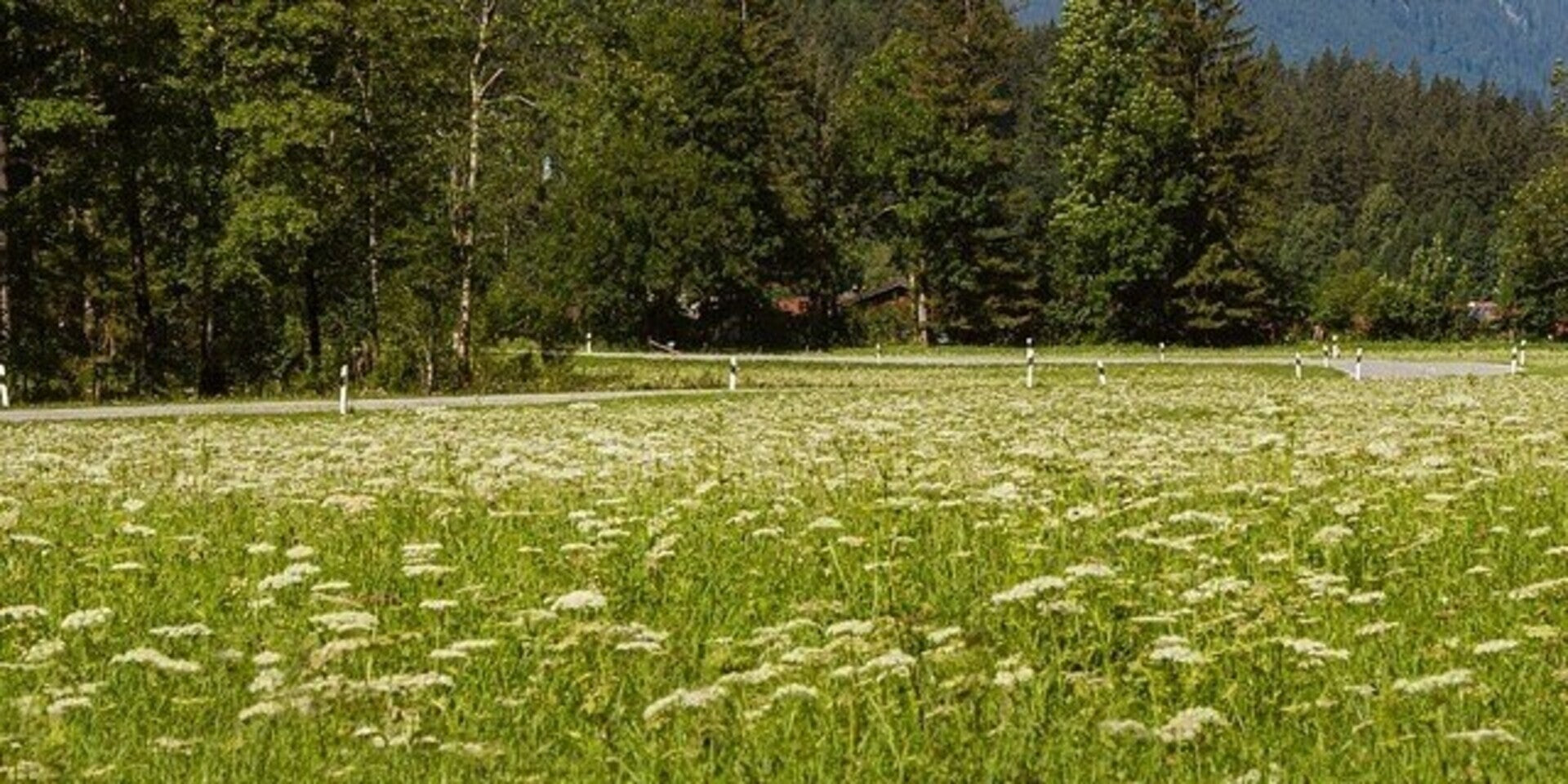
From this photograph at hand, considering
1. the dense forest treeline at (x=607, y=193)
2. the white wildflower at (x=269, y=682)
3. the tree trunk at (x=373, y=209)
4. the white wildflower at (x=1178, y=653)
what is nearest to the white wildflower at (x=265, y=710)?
the white wildflower at (x=269, y=682)

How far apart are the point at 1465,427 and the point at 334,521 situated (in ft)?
38.1

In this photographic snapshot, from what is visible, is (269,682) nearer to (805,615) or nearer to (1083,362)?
(805,615)

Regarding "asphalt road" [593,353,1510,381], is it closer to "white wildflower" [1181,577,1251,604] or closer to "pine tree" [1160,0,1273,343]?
"pine tree" [1160,0,1273,343]

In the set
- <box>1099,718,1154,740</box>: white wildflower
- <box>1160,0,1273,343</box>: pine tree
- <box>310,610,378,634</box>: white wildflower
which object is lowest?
<box>1099,718,1154,740</box>: white wildflower

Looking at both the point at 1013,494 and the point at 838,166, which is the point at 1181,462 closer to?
the point at 1013,494

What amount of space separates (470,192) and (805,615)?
125 ft

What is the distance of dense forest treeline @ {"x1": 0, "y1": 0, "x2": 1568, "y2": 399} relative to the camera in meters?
45.0

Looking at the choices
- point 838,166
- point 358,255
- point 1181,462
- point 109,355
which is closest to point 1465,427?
point 1181,462

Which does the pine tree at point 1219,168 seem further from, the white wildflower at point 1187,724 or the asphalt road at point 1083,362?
the white wildflower at point 1187,724

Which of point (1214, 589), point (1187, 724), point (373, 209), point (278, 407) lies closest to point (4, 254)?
point (373, 209)

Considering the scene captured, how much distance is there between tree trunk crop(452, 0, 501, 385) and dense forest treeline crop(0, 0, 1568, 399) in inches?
5.2

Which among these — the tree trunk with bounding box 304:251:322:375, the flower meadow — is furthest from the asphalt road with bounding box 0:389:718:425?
the flower meadow

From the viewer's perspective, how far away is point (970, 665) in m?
6.80

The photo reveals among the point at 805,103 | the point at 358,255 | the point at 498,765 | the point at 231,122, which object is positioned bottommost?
the point at 498,765
